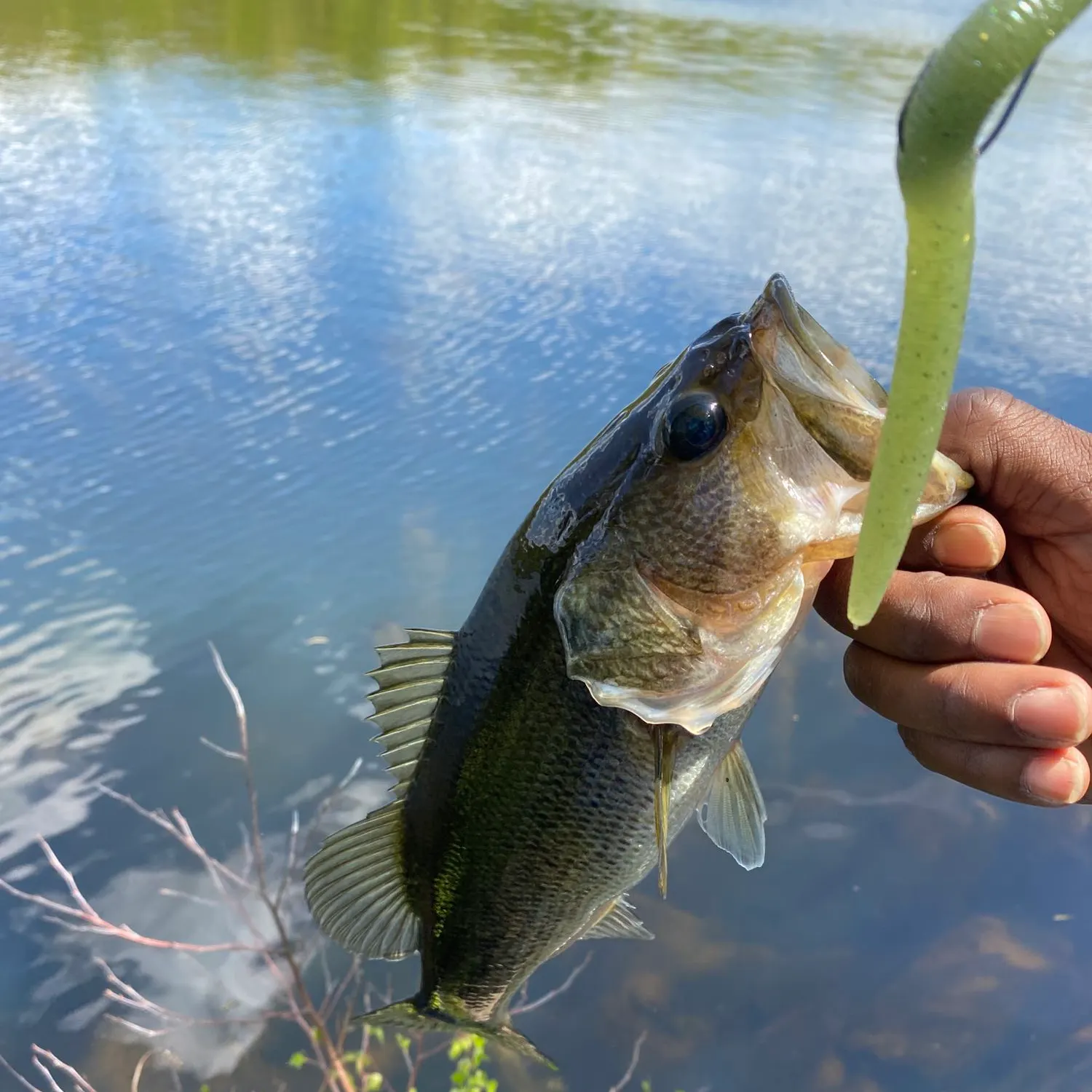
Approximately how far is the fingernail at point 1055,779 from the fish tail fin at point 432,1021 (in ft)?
3.90

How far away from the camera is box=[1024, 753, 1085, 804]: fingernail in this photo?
1723 mm

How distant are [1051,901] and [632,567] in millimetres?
4444

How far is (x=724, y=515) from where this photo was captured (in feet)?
4.77

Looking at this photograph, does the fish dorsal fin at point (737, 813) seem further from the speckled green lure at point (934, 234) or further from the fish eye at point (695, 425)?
the speckled green lure at point (934, 234)

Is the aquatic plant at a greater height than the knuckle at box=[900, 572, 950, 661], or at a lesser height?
lesser

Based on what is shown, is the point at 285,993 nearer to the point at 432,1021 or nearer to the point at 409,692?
the point at 432,1021

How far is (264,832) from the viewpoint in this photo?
4.68 meters

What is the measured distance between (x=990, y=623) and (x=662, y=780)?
74 cm

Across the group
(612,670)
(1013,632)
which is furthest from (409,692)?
(1013,632)

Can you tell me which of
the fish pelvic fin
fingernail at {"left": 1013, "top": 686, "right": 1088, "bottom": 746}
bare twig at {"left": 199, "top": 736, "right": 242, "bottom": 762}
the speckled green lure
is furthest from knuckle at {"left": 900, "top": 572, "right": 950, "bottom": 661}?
bare twig at {"left": 199, "top": 736, "right": 242, "bottom": 762}

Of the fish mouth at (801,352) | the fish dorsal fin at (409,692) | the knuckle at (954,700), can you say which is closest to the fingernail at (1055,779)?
the knuckle at (954,700)

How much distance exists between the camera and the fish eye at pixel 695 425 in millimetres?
1434

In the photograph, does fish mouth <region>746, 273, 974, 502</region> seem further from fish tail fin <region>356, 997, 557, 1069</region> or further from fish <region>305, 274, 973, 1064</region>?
fish tail fin <region>356, 997, 557, 1069</region>

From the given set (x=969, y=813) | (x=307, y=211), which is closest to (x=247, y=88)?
(x=307, y=211)
